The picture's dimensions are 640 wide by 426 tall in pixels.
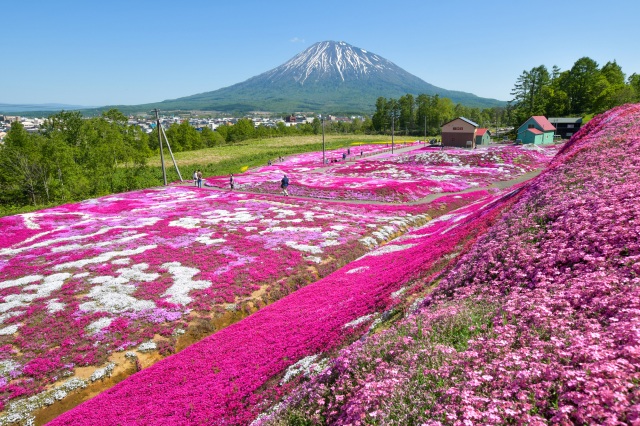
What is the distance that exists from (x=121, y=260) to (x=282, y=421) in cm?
2256

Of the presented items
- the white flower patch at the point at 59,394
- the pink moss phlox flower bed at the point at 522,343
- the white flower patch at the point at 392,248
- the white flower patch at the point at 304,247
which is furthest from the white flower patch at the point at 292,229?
the pink moss phlox flower bed at the point at 522,343

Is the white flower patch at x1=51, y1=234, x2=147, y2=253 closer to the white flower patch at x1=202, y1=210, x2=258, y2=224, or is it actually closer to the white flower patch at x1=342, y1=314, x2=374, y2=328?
the white flower patch at x1=202, y1=210, x2=258, y2=224

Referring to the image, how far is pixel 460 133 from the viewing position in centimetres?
9800

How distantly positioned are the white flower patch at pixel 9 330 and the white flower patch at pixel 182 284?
23.0 ft

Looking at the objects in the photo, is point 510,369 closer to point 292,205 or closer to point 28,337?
point 28,337

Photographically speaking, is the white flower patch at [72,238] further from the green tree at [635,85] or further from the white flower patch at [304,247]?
the green tree at [635,85]

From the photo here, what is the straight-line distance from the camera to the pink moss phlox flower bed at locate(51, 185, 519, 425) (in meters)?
10.7

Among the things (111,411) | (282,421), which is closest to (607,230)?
(282,421)

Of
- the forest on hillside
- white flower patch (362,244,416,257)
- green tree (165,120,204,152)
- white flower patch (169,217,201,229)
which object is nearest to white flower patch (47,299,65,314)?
white flower patch (169,217,201,229)

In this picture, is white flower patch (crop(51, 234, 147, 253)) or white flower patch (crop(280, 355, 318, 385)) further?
white flower patch (crop(51, 234, 147, 253))

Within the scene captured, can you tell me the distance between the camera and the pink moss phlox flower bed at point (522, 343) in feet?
15.9

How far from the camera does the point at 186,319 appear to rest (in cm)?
1816

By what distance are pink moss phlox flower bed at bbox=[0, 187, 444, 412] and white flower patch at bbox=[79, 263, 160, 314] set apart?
67 millimetres

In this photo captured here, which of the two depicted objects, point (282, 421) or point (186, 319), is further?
point (186, 319)
